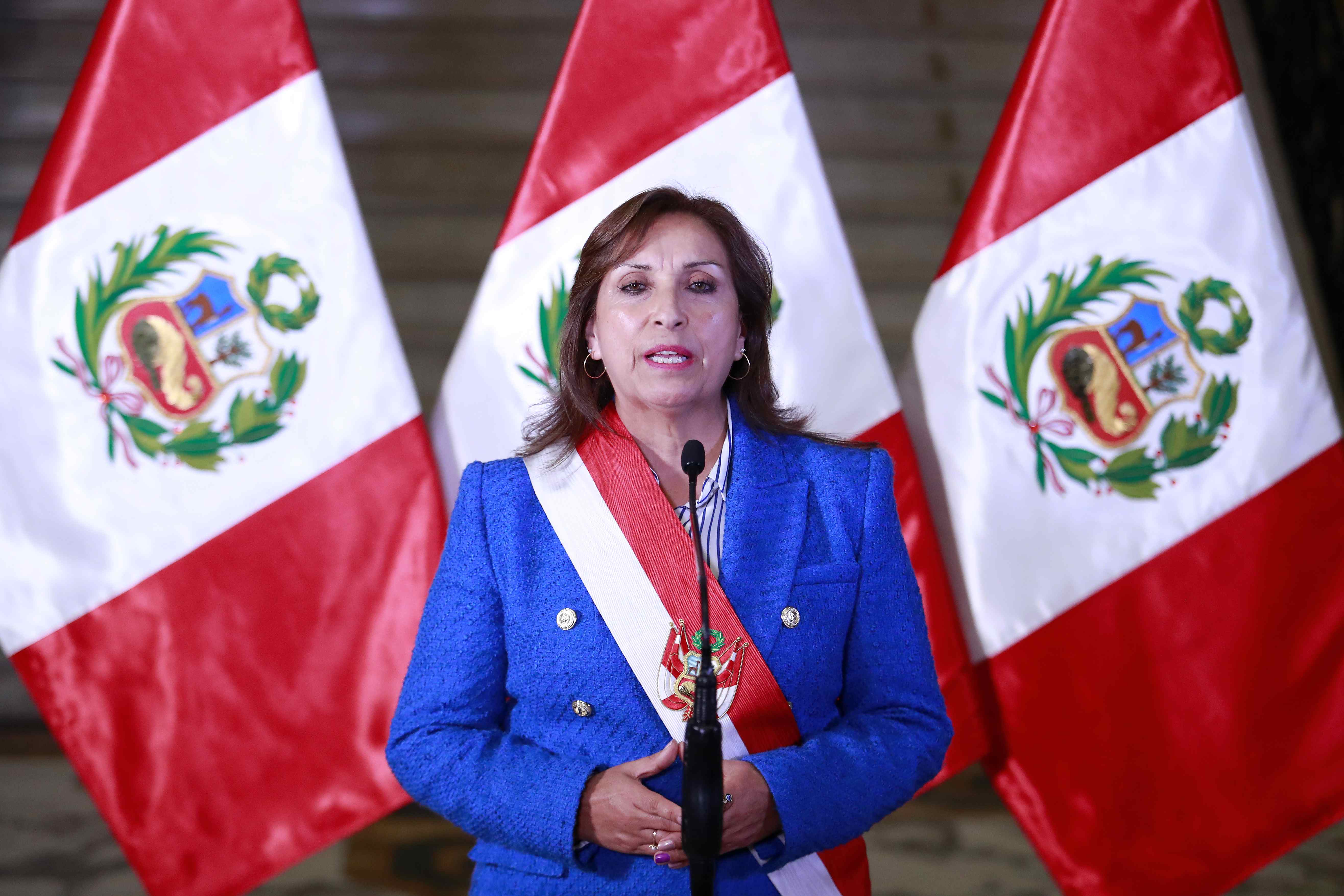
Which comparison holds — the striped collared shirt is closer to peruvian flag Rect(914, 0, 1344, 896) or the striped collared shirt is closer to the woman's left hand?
the woman's left hand

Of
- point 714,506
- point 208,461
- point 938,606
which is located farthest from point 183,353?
point 938,606

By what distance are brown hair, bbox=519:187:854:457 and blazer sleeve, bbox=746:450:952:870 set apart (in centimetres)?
19

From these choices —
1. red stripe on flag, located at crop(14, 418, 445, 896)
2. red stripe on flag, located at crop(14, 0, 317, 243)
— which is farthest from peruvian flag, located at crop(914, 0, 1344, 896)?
red stripe on flag, located at crop(14, 0, 317, 243)

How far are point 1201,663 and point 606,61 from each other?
1.56 meters

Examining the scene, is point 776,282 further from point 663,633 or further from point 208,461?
point 208,461

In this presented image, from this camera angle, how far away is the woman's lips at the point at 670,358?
49.8 inches

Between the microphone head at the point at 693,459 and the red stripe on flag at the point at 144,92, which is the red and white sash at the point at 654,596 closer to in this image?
the microphone head at the point at 693,459

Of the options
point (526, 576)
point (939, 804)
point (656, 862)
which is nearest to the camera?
point (656, 862)

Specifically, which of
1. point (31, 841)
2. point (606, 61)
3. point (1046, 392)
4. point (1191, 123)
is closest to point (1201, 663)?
point (1046, 392)

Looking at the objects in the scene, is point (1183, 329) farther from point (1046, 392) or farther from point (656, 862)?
point (656, 862)

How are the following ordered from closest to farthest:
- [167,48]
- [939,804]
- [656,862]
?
[656,862], [167,48], [939,804]

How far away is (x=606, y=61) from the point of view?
1901 mm

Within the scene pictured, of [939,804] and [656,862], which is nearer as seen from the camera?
[656,862]

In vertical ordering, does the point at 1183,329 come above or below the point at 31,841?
above
